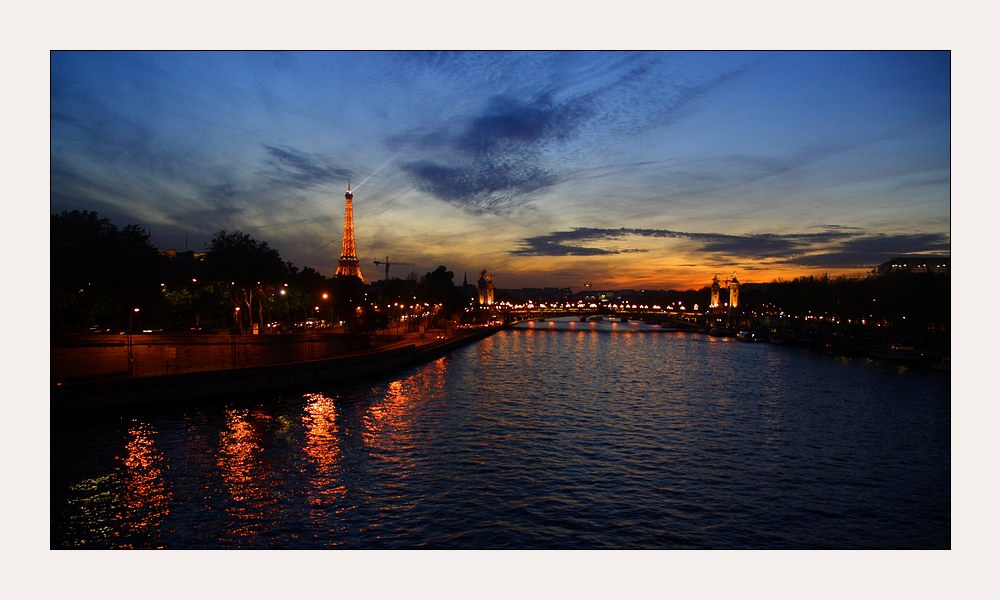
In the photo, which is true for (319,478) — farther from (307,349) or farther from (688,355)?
(688,355)

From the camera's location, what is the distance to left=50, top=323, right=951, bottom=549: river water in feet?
52.2

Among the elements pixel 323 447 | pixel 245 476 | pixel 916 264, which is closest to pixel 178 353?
pixel 323 447

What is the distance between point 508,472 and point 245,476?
26.0ft

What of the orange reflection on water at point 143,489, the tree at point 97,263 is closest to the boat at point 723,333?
the tree at point 97,263

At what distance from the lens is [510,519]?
1675 cm

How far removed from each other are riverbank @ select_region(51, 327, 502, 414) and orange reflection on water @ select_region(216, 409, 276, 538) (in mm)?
3131

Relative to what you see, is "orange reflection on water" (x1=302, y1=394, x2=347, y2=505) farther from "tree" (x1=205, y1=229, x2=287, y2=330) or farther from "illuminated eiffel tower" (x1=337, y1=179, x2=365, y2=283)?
"illuminated eiffel tower" (x1=337, y1=179, x2=365, y2=283)

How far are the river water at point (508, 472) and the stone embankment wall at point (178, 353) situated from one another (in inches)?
179

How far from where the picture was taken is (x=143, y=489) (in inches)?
724

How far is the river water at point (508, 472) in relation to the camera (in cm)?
1592

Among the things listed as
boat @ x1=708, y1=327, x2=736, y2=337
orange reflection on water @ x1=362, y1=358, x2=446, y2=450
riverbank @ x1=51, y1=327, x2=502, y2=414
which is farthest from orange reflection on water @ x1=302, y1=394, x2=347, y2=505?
boat @ x1=708, y1=327, x2=736, y2=337

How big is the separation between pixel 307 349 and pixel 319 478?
32.0 m

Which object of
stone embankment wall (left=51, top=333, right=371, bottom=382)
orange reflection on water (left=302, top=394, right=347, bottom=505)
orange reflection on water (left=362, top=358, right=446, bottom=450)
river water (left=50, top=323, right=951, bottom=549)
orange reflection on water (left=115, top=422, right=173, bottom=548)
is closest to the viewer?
orange reflection on water (left=115, top=422, right=173, bottom=548)

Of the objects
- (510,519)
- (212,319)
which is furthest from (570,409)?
(212,319)
